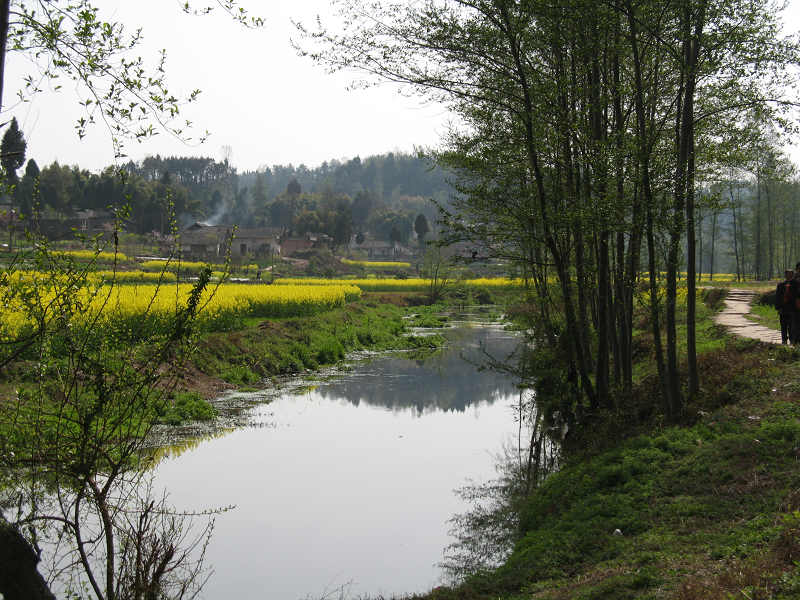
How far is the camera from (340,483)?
34.8ft

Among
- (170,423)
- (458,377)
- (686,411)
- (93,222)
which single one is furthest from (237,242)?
(686,411)

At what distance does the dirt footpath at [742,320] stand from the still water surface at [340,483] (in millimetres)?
5185

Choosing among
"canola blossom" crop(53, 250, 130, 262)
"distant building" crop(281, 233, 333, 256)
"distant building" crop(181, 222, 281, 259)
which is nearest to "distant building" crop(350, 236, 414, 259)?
"distant building" crop(281, 233, 333, 256)

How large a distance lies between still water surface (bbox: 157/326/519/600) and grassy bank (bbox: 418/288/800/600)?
4.66 ft

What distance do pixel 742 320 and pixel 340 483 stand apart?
11490mm

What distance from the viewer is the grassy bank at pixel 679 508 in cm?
504

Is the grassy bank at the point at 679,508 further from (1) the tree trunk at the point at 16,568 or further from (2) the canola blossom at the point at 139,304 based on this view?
(2) the canola blossom at the point at 139,304

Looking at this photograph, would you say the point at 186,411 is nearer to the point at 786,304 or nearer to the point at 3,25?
the point at 3,25

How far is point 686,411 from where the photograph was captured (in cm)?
926

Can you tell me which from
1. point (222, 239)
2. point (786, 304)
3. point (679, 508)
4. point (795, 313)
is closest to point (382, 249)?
point (222, 239)

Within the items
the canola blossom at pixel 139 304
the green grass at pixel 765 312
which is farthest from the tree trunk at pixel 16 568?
the green grass at pixel 765 312

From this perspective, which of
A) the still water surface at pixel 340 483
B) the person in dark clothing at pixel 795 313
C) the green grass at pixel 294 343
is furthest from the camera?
the green grass at pixel 294 343

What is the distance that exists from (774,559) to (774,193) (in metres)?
48.2

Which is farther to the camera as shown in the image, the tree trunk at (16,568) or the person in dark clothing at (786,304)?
the person in dark clothing at (786,304)
